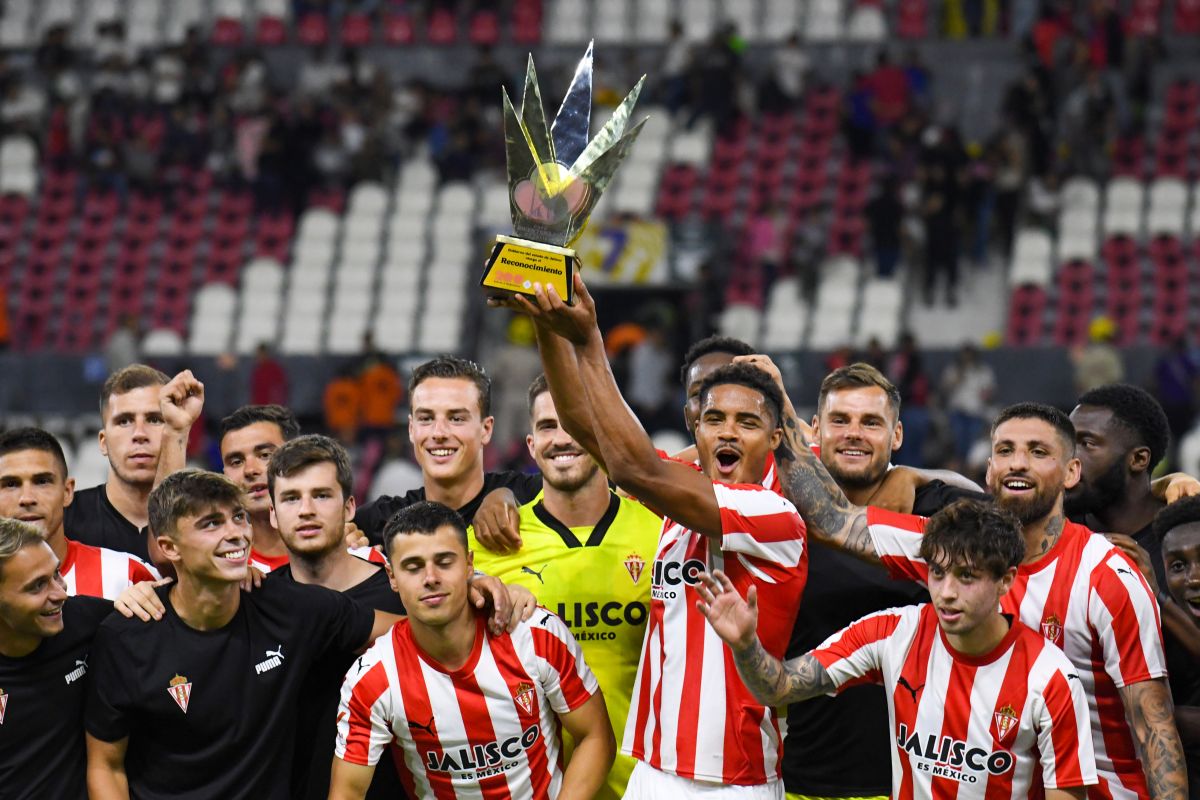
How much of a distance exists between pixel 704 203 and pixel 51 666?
17131mm

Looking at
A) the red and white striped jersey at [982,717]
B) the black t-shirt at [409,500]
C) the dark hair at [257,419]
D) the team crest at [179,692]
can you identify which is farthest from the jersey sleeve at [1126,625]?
the dark hair at [257,419]

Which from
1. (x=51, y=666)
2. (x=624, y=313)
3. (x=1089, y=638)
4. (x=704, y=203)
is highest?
(x=704, y=203)

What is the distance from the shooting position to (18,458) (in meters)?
6.12

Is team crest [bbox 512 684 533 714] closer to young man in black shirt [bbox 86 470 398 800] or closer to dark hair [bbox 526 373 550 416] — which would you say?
young man in black shirt [bbox 86 470 398 800]

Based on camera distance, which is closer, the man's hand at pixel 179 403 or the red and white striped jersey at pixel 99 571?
the red and white striped jersey at pixel 99 571

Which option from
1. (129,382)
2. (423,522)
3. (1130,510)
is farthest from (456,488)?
(1130,510)

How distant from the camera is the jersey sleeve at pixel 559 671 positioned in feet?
18.0

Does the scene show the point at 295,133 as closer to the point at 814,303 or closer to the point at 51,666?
the point at 814,303

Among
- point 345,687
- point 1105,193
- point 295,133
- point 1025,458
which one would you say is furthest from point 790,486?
point 295,133

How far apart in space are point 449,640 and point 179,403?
5.88ft

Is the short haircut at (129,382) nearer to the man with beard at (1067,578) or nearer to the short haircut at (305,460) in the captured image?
the short haircut at (305,460)

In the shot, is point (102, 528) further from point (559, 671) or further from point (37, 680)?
point (559, 671)

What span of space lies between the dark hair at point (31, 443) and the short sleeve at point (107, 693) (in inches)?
40.8

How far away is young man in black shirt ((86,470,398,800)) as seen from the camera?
5340 mm
